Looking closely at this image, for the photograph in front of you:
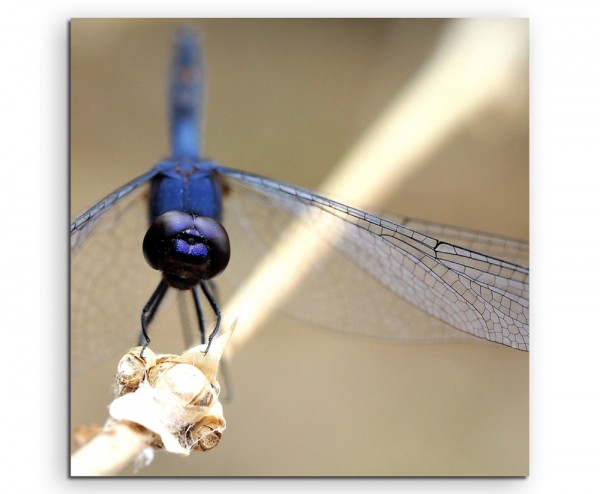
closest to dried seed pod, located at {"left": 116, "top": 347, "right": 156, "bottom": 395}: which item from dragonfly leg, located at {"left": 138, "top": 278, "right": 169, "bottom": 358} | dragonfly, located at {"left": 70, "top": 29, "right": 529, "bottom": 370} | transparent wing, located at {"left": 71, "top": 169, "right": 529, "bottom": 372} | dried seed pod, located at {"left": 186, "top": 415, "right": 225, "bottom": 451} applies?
dried seed pod, located at {"left": 186, "top": 415, "right": 225, "bottom": 451}

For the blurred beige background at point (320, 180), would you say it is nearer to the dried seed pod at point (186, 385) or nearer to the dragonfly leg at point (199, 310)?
the dragonfly leg at point (199, 310)

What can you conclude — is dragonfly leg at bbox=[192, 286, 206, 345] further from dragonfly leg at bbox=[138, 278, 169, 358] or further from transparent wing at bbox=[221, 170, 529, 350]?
transparent wing at bbox=[221, 170, 529, 350]

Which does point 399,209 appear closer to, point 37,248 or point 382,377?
point 382,377

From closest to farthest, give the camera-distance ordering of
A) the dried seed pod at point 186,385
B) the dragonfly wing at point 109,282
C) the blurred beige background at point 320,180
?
the dried seed pod at point 186,385, the dragonfly wing at point 109,282, the blurred beige background at point 320,180

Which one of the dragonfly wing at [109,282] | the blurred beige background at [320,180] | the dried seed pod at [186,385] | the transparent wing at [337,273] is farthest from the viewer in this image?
the blurred beige background at [320,180]

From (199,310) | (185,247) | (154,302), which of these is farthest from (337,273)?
(185,247)

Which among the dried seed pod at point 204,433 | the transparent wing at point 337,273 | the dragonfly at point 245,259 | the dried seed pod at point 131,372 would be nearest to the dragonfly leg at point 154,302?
the dragonfly at point 245,259

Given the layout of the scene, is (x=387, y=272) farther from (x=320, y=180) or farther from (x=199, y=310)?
(x=320, y=180)
